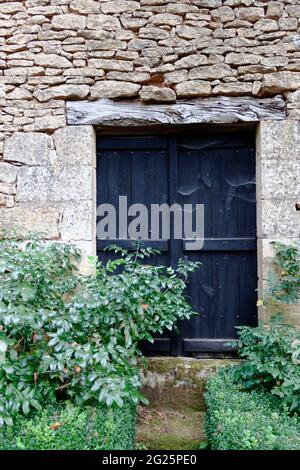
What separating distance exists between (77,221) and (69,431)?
5.27 feet

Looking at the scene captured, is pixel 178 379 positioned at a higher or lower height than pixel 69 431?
lower

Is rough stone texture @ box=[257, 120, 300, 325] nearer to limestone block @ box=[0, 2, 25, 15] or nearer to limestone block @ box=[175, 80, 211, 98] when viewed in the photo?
limestone block @ box=[175, 80, 211, 98]

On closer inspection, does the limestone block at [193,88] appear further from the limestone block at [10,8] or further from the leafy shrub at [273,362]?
the leafy shrub at [273,362]

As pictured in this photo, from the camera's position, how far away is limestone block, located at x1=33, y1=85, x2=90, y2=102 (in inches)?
117

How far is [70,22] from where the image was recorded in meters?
2.99

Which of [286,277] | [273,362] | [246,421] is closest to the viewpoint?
[246,421]

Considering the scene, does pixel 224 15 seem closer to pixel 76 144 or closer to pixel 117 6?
pixel 117 6

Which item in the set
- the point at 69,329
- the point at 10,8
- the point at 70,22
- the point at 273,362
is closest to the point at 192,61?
the point at 70,22

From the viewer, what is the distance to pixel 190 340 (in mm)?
3062

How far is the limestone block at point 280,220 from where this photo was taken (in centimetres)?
287

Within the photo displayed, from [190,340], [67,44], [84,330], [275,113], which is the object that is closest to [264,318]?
[190,340]

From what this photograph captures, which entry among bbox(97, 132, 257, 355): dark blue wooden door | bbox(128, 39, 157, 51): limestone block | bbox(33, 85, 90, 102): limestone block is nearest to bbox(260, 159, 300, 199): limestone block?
bbox(97, 132, 257, 355): dark blue wooden door

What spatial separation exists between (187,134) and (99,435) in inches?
94.4

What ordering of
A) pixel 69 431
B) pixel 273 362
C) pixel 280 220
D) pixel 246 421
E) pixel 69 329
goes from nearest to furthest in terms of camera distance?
pixel 69 431
pixel 246 421
pixel 69 329
pixel 273 362
pixel 280 220
